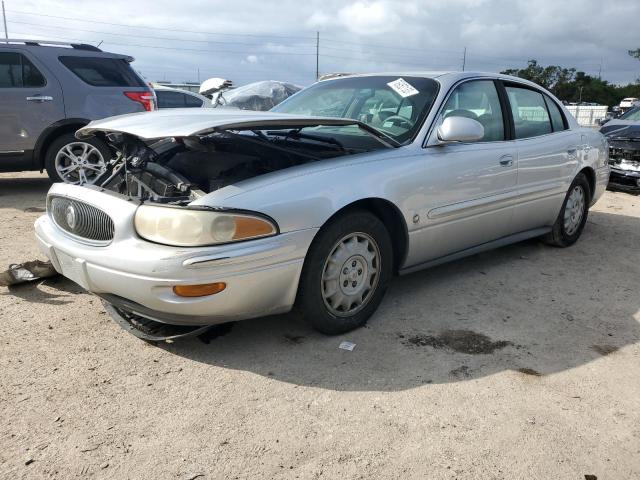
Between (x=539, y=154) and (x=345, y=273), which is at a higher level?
(x=539, y=154)

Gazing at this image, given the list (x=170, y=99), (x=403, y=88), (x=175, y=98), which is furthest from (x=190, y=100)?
(x=403, y=88)

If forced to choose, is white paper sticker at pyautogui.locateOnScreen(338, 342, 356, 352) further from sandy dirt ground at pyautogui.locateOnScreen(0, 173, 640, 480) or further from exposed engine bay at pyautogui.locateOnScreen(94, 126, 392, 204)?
exposed engine bay at pyautogui.locateOnScreen(94, 126, 392, 204)

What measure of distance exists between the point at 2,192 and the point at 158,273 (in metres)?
5.91

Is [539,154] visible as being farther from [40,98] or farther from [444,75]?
[40,98]

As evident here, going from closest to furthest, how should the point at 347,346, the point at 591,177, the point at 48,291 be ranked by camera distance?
the point at 347,346, the point at 48,291, the point at 591,177

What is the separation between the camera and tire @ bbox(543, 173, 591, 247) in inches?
201

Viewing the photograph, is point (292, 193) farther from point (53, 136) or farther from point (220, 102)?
point (220, 102)

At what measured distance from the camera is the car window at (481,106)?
3.96 metres

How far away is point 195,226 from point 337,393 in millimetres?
1045

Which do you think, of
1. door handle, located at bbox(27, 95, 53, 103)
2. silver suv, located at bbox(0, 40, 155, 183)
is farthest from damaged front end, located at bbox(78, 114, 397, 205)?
door handle, located at bbox(27, 95, 53, 103)

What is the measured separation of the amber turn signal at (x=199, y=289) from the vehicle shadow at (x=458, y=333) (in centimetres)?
49

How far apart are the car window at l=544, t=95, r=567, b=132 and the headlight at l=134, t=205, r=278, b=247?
3439 millimetres

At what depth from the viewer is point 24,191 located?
7383 millimetres

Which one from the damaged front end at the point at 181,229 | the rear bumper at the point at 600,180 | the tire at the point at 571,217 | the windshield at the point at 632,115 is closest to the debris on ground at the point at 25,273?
the damaged front end at the point at 181,229
